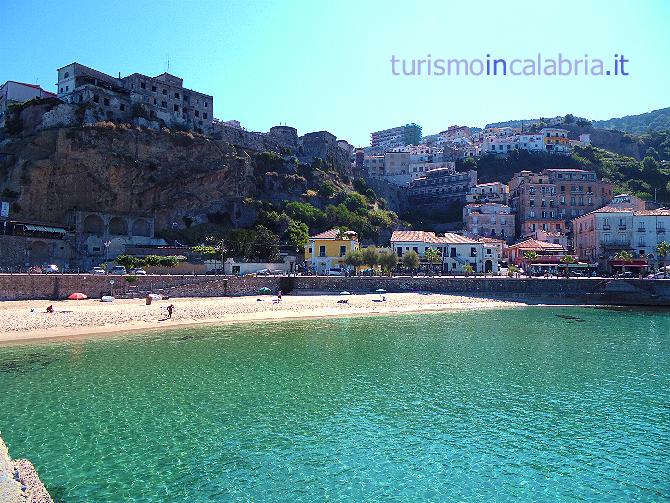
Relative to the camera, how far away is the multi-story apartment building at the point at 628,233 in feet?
200

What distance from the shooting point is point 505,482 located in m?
11.4

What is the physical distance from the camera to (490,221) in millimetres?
83750

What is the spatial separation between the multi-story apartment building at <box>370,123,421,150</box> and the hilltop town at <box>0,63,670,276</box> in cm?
8238

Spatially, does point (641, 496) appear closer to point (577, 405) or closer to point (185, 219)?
point (577, 405)

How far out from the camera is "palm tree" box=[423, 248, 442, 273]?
5966cm

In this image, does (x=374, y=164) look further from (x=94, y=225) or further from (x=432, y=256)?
(x=94, y=225)

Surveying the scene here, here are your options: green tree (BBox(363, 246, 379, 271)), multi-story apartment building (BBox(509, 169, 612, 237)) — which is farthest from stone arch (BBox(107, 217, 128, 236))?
multi-story apartment building (BBox(509, 169, 612, 237))

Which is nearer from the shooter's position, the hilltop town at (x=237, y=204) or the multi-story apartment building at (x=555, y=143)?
the hilltop town at (x=237, y=204)

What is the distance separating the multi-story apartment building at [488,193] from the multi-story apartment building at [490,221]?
30.0 ft

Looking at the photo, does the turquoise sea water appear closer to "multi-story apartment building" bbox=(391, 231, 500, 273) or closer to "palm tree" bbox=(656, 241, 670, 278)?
"palm tree" bbox=(656, 241, 670, 278)

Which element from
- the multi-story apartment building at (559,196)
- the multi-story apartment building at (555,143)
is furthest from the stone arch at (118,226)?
the multi-story apartment building at (555,143)

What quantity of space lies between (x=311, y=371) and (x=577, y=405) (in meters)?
10.8

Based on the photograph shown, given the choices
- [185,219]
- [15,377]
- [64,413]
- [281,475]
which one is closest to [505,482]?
[281,475]

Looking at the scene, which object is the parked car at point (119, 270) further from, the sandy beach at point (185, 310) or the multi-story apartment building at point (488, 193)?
the multi-story apartment building at point (488, 193)
